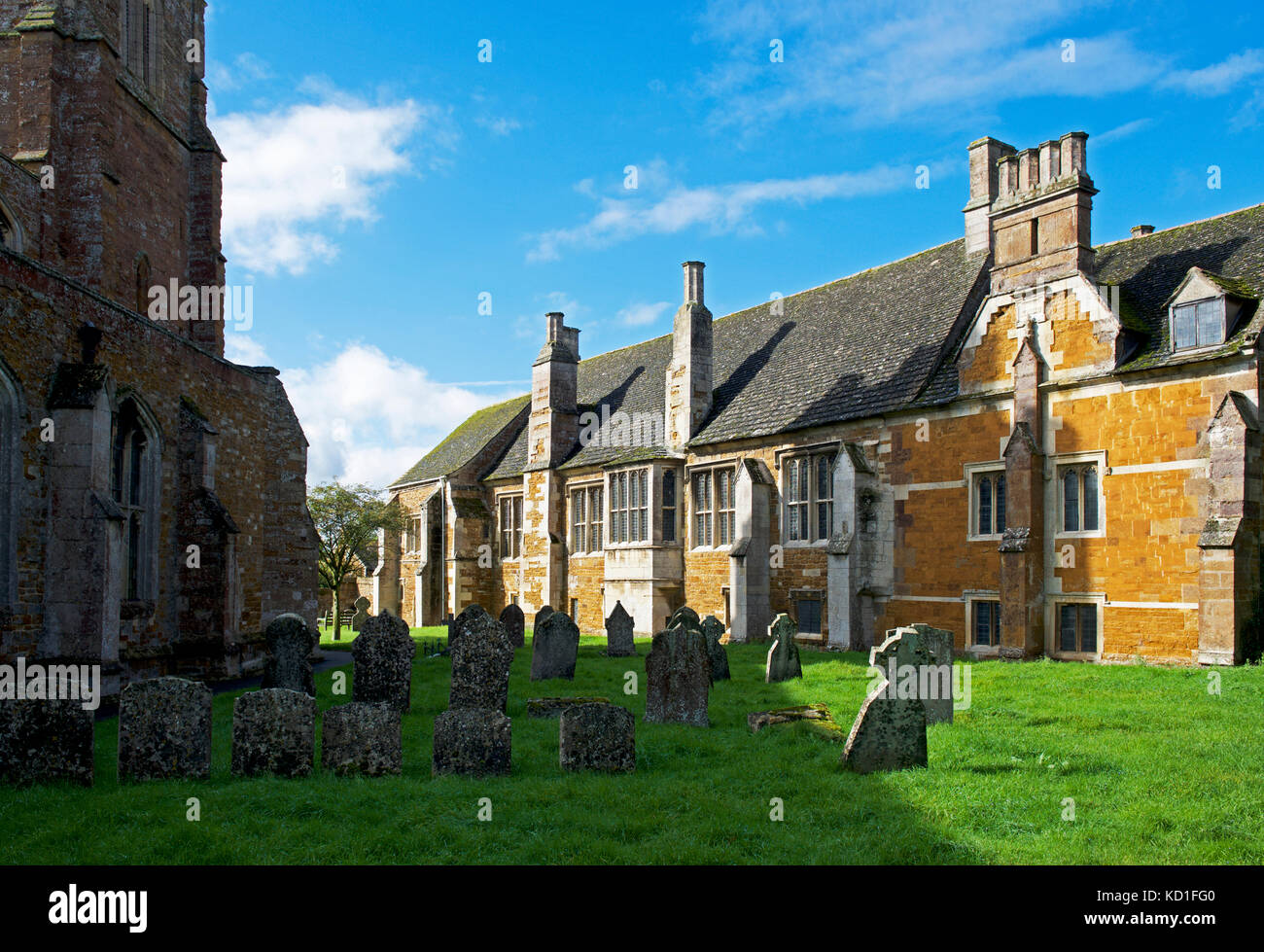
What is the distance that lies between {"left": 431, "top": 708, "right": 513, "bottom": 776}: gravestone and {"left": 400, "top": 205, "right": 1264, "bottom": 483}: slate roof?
14.6 metres

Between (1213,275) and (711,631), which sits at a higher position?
(1213,275)

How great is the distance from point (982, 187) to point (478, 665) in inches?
729

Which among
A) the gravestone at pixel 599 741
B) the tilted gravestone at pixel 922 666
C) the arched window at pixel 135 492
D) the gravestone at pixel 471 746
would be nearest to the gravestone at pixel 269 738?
the gravestone at pixel 471 746

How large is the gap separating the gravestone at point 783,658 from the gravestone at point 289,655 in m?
7.95

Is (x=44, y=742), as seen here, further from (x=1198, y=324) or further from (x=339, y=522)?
(x=339, y=522)

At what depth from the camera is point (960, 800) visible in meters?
8.07

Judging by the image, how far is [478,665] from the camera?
42.1ft

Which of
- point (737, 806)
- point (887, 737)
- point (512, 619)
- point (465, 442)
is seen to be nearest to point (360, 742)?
point (737, 806)

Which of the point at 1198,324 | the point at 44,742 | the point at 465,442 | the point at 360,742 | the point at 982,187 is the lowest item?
the point at 360,742

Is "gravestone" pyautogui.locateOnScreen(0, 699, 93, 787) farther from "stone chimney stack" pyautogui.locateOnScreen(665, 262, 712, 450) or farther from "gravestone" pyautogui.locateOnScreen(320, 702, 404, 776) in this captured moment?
"stone chimney stack" pyautogui.locateOnScreen(665, 262, 712, 450)

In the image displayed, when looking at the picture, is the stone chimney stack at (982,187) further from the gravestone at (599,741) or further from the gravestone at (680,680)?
the gravestone at (599,741)
